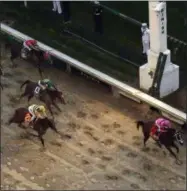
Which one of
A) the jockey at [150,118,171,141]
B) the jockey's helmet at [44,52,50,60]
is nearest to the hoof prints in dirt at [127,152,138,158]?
the jockey at [150,118,171,141]

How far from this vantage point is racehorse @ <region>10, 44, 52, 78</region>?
47.5 feet

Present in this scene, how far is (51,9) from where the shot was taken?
16.6 metres

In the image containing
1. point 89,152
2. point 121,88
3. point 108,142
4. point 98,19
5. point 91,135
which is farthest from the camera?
point 98,19

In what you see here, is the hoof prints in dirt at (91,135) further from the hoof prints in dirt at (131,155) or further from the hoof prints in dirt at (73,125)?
the hoof prints in dirt at (131,155)

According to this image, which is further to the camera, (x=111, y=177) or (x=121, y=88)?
(x=121, y=88)

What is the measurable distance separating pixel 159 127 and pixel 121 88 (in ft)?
6.22

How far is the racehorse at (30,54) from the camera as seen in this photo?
14.5m

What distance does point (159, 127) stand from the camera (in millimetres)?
12008

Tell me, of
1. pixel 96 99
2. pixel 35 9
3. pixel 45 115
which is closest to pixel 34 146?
pixel 45 115

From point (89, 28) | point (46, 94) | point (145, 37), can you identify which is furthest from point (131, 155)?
point (89, 28)

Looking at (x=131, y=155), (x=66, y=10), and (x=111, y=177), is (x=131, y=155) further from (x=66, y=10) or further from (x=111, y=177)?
(x=66, y=10)

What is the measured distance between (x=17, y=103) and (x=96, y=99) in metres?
1.46

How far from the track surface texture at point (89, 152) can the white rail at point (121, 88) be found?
0.76ft

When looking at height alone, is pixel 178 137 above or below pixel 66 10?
below
